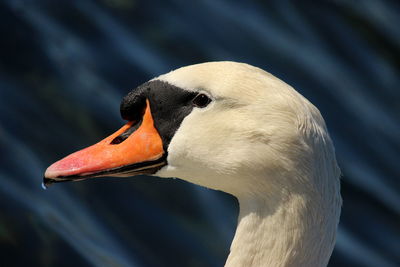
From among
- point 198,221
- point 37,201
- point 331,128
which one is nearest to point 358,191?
point 331,128

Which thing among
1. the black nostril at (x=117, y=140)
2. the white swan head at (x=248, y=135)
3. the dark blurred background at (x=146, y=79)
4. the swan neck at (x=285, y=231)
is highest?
the dark blurred background at (x=146, y=79)

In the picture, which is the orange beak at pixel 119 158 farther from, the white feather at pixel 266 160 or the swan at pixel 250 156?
the white feather at pixel 266 160

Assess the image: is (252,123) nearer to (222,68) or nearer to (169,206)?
(222,68)

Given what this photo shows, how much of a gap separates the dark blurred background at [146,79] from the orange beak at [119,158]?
6.38ft

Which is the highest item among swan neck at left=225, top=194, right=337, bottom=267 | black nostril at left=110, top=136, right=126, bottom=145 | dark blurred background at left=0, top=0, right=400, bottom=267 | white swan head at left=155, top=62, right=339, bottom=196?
dark blurred background at left=0, top=0, right=400, bottom=267

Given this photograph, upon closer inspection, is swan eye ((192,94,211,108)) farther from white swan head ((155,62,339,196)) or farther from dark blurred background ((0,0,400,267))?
dark blurred background ((0,0,400,267))

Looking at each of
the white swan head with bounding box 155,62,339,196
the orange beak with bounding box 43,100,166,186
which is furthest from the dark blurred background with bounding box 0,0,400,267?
the white swan head with bounding box 155,62,339,196

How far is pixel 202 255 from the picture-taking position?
19.8 ft

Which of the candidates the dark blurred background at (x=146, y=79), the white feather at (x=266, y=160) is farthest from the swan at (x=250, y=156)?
the dark blurred background at (x=146, y=79)

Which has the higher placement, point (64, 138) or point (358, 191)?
point (358, 191)

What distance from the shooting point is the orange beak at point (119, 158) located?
11.9 feet

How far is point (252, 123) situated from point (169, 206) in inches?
116

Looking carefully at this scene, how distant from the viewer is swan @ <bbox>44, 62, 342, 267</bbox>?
3.36 m

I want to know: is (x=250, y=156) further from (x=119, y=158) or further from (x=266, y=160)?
(x=119, y=158)
